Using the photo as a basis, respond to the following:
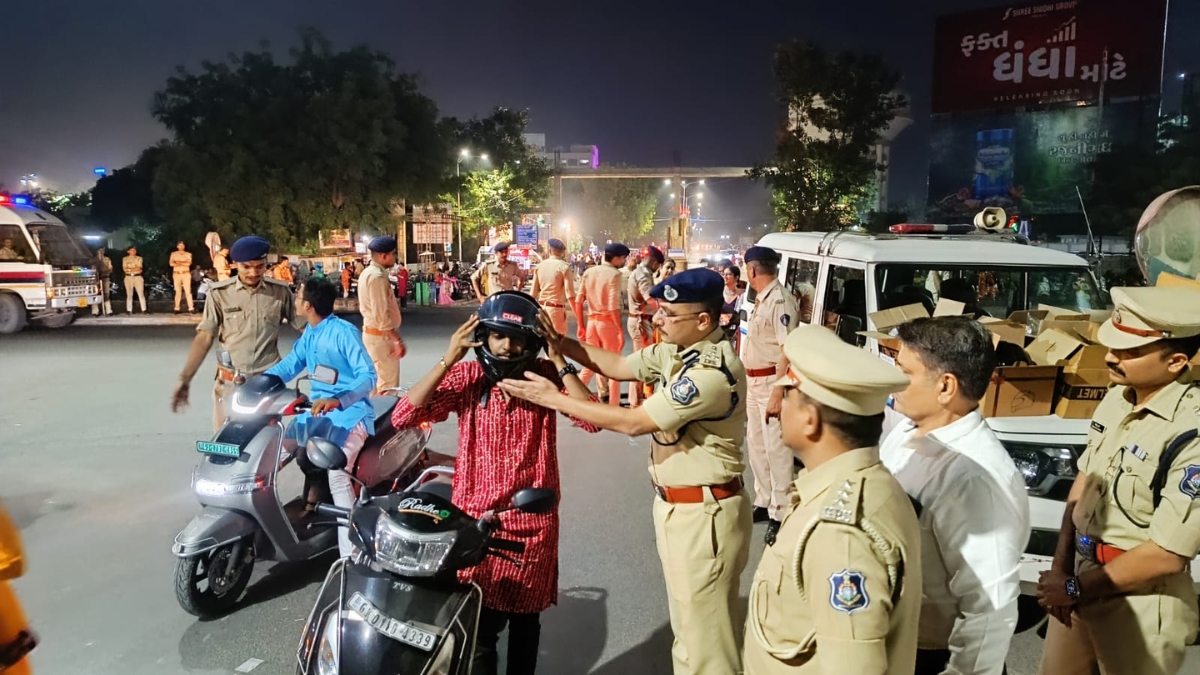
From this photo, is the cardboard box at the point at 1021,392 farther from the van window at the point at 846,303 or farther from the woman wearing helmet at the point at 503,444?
the woman wearing helmet at the point at 503,444

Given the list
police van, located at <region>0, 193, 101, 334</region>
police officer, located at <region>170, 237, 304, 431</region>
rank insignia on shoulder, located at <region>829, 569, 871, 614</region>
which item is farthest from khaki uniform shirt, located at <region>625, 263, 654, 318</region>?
police van, located at <region>0, 193, 101, 334</region>

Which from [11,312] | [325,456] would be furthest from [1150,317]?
[11,312]

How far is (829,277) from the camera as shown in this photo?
19.5 feet

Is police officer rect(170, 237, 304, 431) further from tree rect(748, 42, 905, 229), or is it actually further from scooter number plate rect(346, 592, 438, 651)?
tree rect(748, 42, 905, 229)

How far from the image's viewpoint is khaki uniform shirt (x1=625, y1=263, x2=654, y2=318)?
32.2 feet

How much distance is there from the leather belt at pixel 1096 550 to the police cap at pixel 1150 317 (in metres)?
0.62

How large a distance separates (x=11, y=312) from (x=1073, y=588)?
1896 cm

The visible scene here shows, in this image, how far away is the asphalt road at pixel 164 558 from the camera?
368 cm

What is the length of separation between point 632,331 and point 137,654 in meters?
7.13

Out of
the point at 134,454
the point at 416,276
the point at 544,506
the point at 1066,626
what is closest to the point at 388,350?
the point at 134,454

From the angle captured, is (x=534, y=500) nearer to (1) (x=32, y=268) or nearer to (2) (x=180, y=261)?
(1) (x=32, y=268)

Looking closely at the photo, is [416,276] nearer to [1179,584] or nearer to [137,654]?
[137,654]

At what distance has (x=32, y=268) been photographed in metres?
16.0

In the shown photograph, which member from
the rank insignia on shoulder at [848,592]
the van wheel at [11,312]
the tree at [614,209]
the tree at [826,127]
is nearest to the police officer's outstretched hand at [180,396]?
the rank insignia on shoulder at [848,592]
